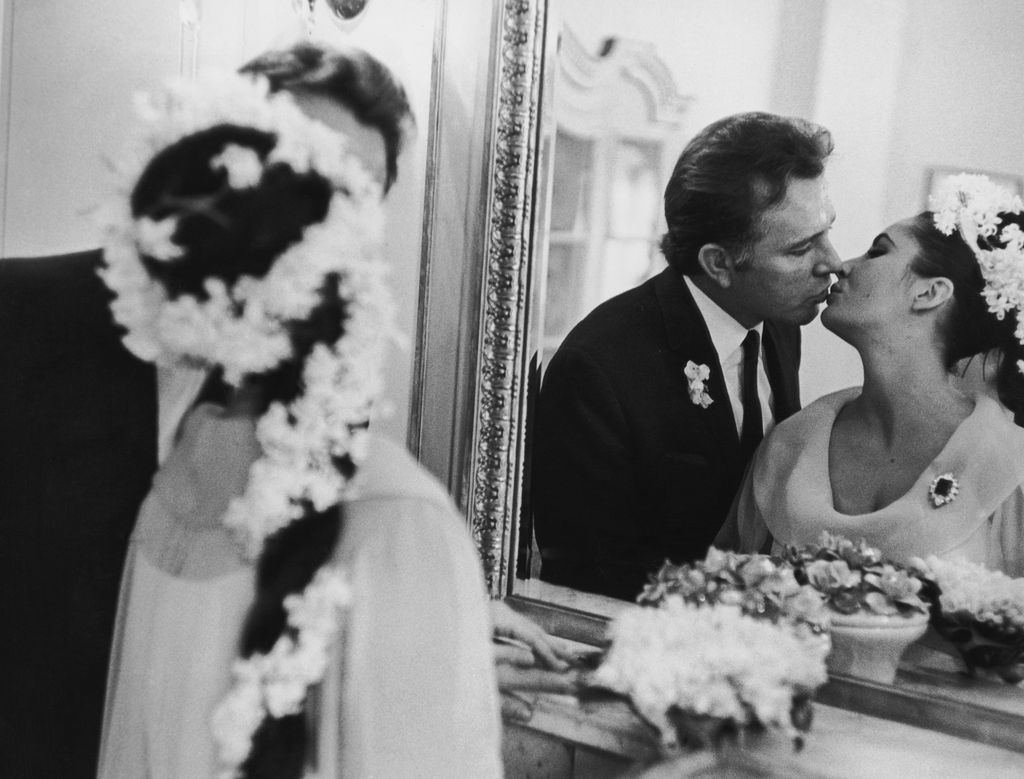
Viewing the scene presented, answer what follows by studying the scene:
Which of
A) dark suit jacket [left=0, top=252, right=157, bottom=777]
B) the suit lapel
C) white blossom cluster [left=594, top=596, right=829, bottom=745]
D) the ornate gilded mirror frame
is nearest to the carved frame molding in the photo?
the ornate gilded mirror frame

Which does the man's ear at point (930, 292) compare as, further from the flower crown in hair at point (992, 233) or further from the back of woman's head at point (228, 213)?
the back of woman's head at point (228, 213)

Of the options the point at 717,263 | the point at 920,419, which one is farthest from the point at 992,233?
the point at 717,263

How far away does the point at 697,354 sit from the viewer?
163cm

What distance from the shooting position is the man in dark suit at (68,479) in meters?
1.41

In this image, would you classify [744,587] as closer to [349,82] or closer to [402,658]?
[402,658]

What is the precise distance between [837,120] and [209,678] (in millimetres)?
1071

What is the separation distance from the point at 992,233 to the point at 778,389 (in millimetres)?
342

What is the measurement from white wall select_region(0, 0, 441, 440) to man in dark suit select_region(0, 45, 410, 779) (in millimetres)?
103

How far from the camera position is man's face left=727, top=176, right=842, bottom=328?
5.09 ft

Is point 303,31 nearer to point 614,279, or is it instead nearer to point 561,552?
point 614,279

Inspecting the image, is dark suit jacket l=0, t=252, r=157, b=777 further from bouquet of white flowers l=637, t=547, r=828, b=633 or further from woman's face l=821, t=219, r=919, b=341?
woman's face l=821, t=219, r=919, b=341

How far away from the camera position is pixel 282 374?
1306 millimetres

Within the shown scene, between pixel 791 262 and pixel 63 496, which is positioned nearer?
pixel 63 496

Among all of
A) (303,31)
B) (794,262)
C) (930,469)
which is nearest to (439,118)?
(303,31)
